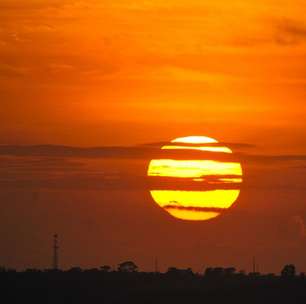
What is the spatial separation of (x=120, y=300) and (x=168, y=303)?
342 centimetres

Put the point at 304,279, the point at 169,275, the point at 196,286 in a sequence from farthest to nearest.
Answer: the point at 169,275 < the point at 304,279 < the point at 196,286

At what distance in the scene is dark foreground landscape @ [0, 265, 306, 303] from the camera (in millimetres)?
112875

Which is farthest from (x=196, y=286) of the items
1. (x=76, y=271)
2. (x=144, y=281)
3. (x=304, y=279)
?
(x=76, y=271)

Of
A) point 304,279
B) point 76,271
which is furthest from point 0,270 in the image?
point 304,279

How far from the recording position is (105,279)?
134000 millimetres

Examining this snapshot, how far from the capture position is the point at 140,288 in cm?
12381

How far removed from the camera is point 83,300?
111 metres

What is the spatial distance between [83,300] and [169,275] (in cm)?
4079

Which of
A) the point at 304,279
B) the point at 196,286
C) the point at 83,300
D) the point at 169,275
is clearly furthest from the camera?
the point at 169,275

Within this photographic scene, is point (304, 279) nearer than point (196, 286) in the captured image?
No

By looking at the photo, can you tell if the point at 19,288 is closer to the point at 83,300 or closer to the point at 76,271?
the point at 83,300

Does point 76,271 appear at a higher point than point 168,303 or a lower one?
higher

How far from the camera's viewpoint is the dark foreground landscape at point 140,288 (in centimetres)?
11288

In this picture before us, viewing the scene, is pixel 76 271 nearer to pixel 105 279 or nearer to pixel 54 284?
pixel 105 279
